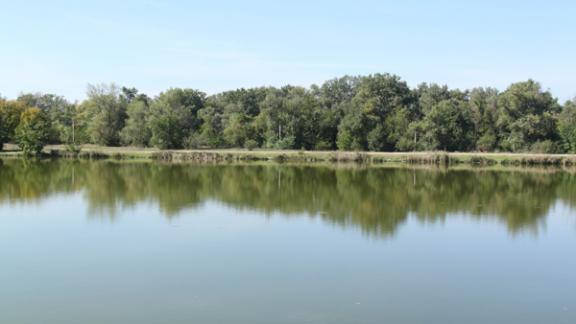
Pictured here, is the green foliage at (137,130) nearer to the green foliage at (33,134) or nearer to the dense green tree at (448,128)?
the green foliage at (33,134)

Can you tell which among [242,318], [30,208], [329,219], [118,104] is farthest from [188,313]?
[118,104]

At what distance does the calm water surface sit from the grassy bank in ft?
70.8

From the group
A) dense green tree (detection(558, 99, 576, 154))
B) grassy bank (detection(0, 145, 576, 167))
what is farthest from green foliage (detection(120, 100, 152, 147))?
dense green tree (detection(558, 99, 576, 154))

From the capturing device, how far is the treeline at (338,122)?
5397 cm

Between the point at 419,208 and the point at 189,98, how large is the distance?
52599 millimetres

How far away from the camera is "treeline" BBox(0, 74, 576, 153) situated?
5397 centimetres

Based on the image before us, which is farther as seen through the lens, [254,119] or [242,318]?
[254,119]

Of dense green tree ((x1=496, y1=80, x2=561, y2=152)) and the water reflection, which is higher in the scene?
dense green tree ((x1=496, y1=80, x2=561, y2=152))

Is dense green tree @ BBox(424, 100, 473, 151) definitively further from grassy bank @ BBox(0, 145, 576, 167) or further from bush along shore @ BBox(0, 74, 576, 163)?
grassy bank @ BBox(0, 145, 576, 167)

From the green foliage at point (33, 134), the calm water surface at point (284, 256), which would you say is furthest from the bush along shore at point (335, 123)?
the calm water surface at point (284, 256)

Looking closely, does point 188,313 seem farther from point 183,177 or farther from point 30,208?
point 183,177

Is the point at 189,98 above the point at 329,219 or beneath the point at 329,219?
above

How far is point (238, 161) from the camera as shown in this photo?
49.2m

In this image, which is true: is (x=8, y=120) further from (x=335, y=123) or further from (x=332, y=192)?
(x=332, y=192)
